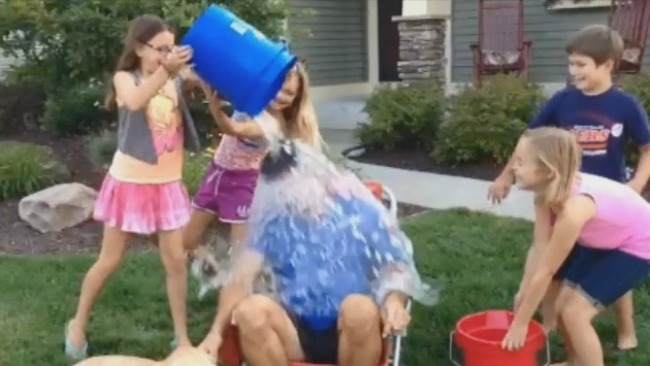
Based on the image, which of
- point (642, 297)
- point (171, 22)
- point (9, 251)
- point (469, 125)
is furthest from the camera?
point (469, 125)

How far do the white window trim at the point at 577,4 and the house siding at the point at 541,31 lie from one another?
63 millimetres

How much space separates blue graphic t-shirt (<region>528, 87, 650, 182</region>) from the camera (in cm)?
384

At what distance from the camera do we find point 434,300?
13.3 ft

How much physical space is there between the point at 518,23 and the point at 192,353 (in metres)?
8.17

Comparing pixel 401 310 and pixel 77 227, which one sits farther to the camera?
pixel 77 227

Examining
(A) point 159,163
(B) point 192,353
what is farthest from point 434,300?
(B) point 192,353

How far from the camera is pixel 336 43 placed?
1224 centimetres

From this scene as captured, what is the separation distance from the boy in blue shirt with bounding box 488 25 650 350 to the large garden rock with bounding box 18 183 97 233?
2.93 meters

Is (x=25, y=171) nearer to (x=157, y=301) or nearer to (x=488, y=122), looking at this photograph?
(x=157, y=301)

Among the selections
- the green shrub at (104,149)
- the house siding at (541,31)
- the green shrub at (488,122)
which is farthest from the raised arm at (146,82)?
the house siding at (541,31)

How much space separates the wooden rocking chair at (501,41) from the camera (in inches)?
388

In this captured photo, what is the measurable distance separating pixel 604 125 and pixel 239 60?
4.93 feet

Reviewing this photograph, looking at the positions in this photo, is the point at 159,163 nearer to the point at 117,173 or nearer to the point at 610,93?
the point at 117,173

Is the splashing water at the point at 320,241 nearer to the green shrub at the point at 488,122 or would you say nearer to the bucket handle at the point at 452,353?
the bucket handle at the point at 452,353
